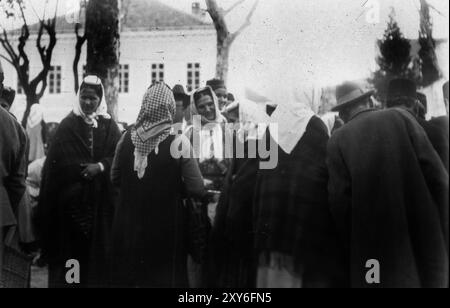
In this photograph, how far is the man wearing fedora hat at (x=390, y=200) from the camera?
3.71m

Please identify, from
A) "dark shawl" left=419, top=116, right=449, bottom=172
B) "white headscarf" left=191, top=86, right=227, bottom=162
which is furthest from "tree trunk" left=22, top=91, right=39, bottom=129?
"dark shawl" left=419, top=116, right=449, bottom=172

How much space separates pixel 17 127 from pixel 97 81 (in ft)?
2.38

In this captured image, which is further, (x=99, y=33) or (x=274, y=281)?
(x=99, y=33)

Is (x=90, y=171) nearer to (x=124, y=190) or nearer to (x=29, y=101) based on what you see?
(x=124, y=190)

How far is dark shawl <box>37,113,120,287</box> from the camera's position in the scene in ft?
13.8

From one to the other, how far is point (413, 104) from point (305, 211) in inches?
43.6

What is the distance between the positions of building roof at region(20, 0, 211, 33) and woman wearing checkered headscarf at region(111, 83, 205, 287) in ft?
1.66

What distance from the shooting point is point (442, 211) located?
3.78 m

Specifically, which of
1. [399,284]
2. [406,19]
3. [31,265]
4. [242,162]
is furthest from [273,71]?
[31,265]

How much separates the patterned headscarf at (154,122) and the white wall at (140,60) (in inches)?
4.9

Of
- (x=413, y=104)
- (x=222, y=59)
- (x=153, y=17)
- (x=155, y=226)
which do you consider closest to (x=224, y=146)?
(x=222, y=59)

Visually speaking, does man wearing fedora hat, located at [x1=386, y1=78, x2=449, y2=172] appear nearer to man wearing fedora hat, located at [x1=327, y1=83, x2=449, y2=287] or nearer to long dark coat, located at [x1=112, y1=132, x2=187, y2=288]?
man wearing fedora hat, located at [x1=327, y1=83, x2=449, y2=287]

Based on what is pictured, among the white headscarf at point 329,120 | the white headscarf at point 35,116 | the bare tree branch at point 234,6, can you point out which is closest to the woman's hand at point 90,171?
the white headscarf at point 35,116
